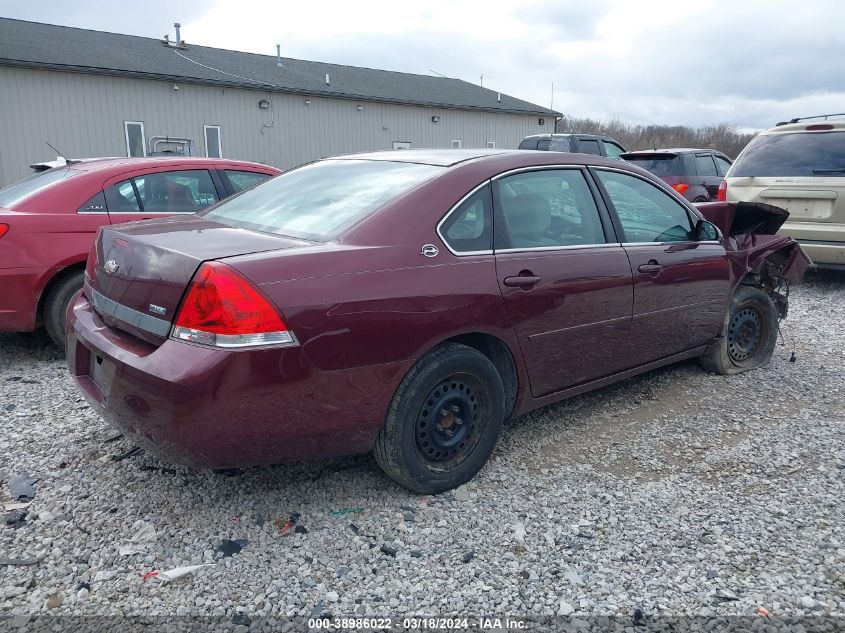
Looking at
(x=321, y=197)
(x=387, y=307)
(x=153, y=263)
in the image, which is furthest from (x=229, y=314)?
(x=321, y=197)

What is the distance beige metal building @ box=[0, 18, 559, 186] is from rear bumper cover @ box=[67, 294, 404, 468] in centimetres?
1284

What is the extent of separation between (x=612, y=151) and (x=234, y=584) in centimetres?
1562

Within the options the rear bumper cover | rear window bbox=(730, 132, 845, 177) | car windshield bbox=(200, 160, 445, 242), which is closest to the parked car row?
rear window bbox=(730, 132, 845, 177)

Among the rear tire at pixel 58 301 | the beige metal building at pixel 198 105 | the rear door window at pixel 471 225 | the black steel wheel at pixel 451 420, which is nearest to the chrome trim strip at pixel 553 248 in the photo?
the rear door window at pixel 471 225

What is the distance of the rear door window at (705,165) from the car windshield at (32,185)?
10059mm

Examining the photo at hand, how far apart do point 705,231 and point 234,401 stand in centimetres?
333

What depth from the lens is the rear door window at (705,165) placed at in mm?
11672

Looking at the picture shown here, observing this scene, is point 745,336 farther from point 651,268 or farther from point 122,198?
point 122,198

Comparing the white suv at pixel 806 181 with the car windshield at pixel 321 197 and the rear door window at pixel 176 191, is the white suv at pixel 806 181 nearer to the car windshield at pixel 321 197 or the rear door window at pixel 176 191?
the car windshield at pixel 321 197

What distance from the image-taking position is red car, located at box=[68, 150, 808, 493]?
2.51 meters

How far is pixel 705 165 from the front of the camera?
11930mm

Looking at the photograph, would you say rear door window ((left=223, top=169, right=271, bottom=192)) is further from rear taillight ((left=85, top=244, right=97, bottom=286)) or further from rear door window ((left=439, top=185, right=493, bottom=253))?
rear door window ((left=439, top=185, right=493, bottom=253))

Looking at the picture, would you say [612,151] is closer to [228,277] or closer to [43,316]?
[43,316]

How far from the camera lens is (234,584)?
8.18ft
